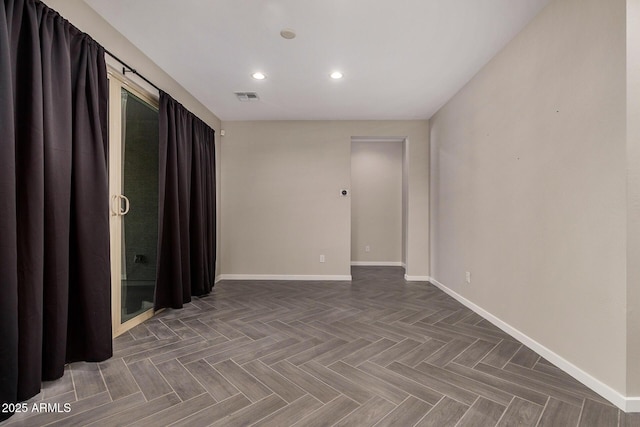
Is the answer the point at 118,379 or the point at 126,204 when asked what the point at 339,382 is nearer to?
the point at 118,379

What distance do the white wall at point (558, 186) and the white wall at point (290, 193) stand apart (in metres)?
1.79

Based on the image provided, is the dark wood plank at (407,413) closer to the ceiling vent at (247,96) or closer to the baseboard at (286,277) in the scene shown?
the baseboard at (286,277)

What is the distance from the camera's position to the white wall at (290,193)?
4484mm

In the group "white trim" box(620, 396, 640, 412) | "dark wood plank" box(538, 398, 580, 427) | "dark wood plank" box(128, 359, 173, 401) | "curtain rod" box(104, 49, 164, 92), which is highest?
"curtain rod" box(104, 49, 164, 92)

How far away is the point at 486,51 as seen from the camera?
2559mm

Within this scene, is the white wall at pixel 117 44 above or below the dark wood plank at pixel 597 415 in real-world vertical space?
above

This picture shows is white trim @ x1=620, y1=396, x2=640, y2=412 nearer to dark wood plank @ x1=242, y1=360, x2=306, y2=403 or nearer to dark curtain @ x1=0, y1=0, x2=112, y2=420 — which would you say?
dark wood plank @ x1=242, y1=360, x2=306, y2=403

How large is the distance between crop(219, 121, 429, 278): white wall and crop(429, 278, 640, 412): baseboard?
1.99 metres

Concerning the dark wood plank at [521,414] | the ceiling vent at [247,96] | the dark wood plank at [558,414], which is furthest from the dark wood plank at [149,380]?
the ceiling vent at [247,96]

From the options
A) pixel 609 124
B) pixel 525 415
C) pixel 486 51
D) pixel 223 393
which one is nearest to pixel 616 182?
pixel 609 124

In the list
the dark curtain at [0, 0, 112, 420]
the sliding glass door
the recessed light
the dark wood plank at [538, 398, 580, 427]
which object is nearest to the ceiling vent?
the sliding glass door

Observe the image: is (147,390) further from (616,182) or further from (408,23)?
(408,23)

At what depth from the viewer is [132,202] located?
2.69 m

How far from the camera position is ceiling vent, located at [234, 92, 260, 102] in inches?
137
